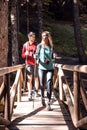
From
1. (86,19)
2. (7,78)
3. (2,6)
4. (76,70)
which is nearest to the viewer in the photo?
(76,70)

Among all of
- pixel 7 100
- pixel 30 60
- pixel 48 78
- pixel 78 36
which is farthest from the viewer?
pixel 78 36

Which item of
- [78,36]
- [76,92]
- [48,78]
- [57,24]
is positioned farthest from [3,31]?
[57,24]

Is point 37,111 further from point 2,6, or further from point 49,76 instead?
point 2,6

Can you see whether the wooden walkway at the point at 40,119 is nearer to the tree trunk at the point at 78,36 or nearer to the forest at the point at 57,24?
the forest at the point at 57,24

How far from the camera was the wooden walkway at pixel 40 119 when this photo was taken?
7.62 metres

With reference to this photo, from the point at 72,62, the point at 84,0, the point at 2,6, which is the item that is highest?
the point at 2,6

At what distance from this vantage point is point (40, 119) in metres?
8.35

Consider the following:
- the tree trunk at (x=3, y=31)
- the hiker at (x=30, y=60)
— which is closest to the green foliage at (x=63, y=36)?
the hiker at (x=30, y=60)

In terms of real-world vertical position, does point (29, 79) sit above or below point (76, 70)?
below

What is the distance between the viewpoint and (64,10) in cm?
4081

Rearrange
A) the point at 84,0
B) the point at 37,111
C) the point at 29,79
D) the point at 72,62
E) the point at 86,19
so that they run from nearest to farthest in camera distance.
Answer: the point at 37,111, the point at 29,79, the point at 72,62, the point at 84,0, the point at 86,19

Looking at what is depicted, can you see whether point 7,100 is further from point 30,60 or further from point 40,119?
point 30,60

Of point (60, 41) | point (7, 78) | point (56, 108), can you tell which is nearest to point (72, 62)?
point (60, 41)

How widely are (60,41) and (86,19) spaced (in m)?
7.58
